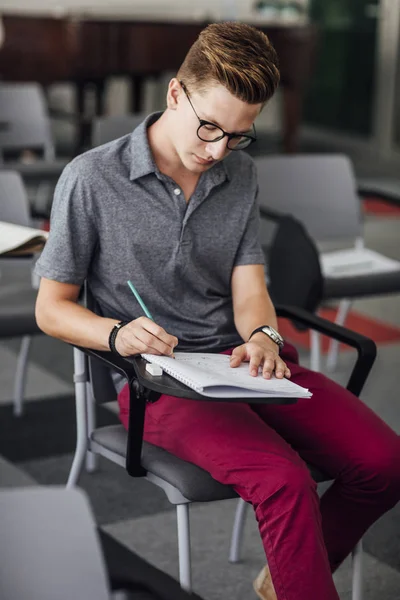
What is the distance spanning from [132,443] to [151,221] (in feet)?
1.44

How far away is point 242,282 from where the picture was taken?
211 centimetres

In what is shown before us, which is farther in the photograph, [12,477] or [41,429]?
[41,429]

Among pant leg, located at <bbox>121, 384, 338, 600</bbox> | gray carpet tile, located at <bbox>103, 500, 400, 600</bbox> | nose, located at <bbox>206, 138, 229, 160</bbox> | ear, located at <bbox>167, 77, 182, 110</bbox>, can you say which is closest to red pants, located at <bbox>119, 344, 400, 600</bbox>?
pant leg, located at <bbox>121, 384, 338, 600</bbox>

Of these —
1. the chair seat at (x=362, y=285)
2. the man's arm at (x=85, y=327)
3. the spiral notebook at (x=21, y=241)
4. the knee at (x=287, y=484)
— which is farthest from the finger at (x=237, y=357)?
the chair seat at (x=362, y=285)

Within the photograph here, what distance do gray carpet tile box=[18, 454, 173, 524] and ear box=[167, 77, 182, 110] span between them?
111 cm

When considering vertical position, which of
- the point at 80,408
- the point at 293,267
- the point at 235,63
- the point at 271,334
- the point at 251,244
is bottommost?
the point at 293,267

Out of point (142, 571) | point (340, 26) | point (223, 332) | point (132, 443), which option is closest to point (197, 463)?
point (132, 443)

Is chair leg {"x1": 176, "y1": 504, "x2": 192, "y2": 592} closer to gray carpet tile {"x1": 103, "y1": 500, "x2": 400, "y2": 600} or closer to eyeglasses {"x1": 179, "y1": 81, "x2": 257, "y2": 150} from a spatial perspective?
gray carpet tile {"x1": 103, "y1": 500, "x2": 400, "y2": 600}

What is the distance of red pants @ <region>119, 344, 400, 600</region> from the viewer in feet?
5.49

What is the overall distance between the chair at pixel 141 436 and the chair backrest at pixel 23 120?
3.00m

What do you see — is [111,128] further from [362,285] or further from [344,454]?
[344,454]

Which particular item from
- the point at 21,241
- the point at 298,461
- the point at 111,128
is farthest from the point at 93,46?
the point at 298,461

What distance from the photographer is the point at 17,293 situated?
2771 mm

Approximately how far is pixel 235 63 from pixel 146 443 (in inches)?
28.6
